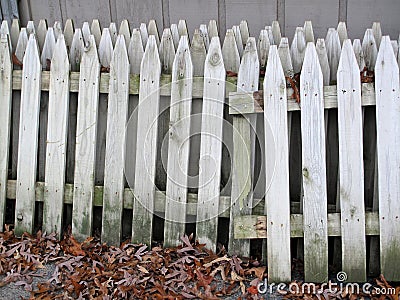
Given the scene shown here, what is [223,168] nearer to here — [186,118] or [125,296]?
[186,118]

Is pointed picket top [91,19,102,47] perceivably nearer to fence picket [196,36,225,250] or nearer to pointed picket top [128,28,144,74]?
pointed picket top [128,28,144,74]

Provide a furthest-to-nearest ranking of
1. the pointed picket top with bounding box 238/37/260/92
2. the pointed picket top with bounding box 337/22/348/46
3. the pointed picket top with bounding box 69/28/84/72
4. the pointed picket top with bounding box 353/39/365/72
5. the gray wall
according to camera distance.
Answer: the gray wall < the pointed picket top with bounding box 69/28/84/72 < the pointed picket top with bounding box 337/22/348/46 < the pointed picket top with bounding box 353/39/365/72 < the pointed picket top with bounding box 238/37/260/92

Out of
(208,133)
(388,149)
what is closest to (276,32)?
(208,133)

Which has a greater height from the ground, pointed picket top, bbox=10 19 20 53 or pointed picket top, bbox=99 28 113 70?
pointed picket top, bbox=10 19 20 53

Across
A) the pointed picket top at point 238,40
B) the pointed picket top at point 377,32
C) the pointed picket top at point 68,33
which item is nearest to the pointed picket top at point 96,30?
the pointed picket top at point 68,33

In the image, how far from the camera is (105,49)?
3.77m

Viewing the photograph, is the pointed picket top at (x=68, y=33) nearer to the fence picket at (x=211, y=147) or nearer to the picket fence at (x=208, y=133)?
the picket fence at (x=208, y=133)

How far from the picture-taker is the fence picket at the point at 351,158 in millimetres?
3213

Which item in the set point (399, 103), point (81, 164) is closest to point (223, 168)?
point (81, 164)

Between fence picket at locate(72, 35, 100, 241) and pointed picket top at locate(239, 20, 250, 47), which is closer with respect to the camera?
fence picket at locate(72, 35, 100, 241)

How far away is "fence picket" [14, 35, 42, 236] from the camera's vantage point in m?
3.70

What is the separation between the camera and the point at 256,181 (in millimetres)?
3623

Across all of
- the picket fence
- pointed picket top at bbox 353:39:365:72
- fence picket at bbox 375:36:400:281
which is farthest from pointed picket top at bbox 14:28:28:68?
fence picket at bbox 375:36:400:281

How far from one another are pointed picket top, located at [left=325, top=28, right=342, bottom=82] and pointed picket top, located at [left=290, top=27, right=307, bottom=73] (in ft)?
0.52
